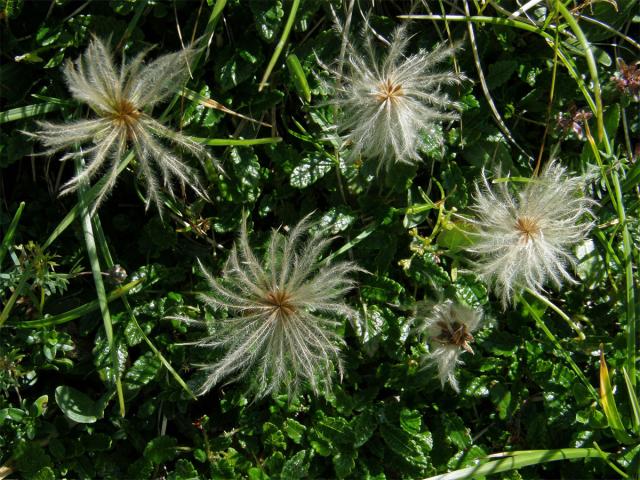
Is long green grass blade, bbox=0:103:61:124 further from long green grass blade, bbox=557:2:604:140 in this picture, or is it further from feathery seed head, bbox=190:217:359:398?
long green grass blade, bbox=557:2:604:140

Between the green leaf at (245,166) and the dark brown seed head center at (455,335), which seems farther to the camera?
the green leaf at (245,166)

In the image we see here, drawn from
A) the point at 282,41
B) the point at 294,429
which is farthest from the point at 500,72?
the point at 294,429

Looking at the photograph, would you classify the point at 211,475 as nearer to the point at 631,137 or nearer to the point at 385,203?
the point at 385,203

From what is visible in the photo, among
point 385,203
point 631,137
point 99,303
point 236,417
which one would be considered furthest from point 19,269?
point 631,137

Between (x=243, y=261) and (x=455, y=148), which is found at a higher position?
(x=455, y=148)

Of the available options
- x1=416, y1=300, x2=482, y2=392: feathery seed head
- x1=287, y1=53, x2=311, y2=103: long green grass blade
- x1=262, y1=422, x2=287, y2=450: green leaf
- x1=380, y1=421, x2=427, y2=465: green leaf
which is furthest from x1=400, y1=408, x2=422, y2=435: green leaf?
x1=287, y1=53, x2=311, y2=103: long green grass blade

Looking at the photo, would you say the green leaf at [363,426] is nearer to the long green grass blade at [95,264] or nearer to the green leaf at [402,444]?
the green leaf at [402,444]

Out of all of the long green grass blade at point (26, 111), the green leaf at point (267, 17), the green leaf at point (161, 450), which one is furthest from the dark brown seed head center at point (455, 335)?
the long green grass blade at point (26, 111)
